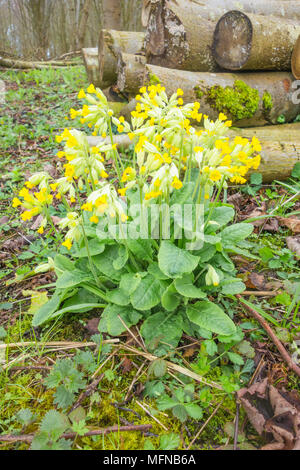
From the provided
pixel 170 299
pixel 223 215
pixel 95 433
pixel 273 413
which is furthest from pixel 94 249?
pixel 273 413

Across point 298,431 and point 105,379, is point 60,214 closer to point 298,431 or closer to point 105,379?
point 105,379

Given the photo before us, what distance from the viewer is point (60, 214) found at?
312 centimetres

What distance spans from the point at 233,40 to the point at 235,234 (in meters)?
2.90

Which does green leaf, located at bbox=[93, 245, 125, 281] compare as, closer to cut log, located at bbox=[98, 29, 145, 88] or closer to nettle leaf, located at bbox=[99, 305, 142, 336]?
nettle leaf, located at bbox=[99, 305, 142, 336]

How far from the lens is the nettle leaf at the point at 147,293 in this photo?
178 centimetres

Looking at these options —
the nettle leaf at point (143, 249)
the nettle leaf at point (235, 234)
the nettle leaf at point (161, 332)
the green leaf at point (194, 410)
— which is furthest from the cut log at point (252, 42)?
the green leaf at point (194, 410)

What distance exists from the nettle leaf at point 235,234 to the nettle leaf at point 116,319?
71cm

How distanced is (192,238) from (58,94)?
575 cm

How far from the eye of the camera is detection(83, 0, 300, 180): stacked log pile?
3635 millimetres

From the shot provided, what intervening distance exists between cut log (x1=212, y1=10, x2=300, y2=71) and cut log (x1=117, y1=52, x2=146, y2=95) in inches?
35.6

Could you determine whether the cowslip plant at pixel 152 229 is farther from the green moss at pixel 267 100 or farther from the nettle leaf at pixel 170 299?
the green moss at pixel 267 100

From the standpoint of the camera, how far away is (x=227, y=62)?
12.9 ft

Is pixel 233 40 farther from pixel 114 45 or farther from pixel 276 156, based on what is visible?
pixel 114 45

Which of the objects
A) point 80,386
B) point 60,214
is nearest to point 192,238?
point 80,386
